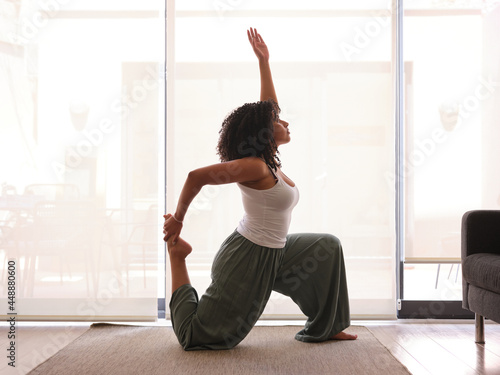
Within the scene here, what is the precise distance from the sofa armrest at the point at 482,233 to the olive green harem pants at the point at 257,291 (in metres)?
0.65

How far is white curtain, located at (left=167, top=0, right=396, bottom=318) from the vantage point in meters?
3.38

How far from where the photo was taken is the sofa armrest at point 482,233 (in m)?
2.75

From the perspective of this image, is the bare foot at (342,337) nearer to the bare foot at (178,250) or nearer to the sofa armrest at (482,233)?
the sofa armrest at (482,233)

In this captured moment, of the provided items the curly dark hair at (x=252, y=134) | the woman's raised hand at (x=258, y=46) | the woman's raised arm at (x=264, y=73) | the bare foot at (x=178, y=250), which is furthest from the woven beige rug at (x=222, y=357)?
the woman's raised hand at (x=258, y=46)

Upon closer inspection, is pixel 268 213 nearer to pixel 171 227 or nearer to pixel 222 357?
pixel 171 227

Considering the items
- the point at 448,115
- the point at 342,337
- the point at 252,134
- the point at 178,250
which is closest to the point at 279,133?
the point at 252,134

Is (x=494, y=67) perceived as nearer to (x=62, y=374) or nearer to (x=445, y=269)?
(x=445, y=269)

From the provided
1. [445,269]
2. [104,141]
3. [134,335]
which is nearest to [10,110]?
[104,141]

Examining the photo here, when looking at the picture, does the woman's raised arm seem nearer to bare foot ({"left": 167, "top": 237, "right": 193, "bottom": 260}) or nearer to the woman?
the woman

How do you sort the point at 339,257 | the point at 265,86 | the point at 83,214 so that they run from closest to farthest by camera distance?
the point at 339,257 < the point at 265,86 < the point at 83,214

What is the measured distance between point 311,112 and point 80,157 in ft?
4.61

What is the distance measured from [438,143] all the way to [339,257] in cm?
120

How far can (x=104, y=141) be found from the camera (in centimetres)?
338

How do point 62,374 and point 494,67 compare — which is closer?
point 62,374
